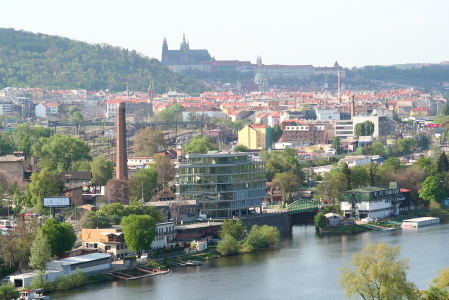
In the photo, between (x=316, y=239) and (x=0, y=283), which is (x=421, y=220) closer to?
(x=316, y=239)

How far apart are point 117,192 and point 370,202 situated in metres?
14.0

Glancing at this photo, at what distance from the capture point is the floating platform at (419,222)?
1845 inches

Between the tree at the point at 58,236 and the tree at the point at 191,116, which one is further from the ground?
the tree at the point at 191,116

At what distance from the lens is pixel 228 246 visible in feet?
124

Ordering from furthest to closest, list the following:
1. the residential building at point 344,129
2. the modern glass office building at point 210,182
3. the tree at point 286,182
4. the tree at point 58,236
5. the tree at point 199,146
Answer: the residential building at point 344,129
the tree at point 199,146
the tree at point 286,182
the modern glass office building at point 210,182
the tree at point 58,236

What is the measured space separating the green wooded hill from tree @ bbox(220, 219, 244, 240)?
364 ft

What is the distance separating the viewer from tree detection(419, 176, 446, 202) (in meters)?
52.3

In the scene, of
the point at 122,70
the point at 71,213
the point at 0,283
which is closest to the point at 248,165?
the point at 71,213

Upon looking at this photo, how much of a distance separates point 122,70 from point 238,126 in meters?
76.6

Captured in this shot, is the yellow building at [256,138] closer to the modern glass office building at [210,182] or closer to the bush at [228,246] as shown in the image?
the modern glass office building at [210,182]

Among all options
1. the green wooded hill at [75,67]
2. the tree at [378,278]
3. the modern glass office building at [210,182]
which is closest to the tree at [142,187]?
the modern glass office building at [210,182]

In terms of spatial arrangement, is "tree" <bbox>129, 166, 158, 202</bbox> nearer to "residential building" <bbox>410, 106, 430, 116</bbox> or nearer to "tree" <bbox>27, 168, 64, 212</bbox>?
"tree" <bbox>27, 168, 64, 212</bbox>

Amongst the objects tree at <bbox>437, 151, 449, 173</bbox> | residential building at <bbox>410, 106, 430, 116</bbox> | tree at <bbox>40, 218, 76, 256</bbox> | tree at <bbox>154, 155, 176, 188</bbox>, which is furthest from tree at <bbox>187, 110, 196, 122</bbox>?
tree at <bbox>40, 218, 76, 256</bbox>

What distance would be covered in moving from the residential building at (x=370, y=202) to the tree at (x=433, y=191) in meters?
2.67
